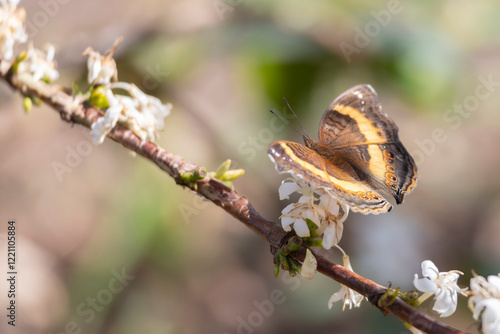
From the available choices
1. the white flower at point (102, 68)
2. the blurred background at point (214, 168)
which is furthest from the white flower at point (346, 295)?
the blurred background at point (214, 168)

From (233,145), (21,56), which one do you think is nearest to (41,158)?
(233,145)

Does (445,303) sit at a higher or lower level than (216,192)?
higher

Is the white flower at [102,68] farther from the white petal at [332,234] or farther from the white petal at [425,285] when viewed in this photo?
the white petal at [425,285]

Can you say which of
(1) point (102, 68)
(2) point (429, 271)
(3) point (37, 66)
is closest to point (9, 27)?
(3) point (37, 66)

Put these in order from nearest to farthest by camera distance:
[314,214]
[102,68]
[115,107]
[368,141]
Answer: [314,214] < [115,107] < [102,68] < [368,141]

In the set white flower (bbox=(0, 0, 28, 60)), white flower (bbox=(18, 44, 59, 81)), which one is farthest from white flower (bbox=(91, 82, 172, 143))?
white flower (bbox=(0, 0, 28, 60))

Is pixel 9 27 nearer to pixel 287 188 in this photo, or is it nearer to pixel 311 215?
pixel 287 188

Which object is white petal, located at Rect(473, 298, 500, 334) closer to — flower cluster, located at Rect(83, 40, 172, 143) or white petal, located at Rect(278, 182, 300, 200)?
white petal, located at Rect(278, 182, 300, 200)
